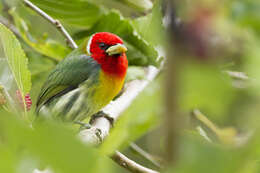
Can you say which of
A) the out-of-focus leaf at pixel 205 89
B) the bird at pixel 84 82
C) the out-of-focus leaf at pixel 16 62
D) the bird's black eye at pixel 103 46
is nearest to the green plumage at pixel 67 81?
the bird at pixel 84 82

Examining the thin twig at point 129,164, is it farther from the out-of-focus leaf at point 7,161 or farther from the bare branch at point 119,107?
the out-of-focus leaf at point 7,161

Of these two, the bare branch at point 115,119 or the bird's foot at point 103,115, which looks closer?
the bare branch at point 115,119

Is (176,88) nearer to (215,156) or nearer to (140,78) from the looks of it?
(215,156)

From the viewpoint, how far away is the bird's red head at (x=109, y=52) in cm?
175

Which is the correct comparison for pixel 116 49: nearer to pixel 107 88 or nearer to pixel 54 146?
pixel 107 88

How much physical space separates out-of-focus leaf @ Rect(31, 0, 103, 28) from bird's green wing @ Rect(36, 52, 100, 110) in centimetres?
16

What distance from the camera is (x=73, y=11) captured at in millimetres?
1630

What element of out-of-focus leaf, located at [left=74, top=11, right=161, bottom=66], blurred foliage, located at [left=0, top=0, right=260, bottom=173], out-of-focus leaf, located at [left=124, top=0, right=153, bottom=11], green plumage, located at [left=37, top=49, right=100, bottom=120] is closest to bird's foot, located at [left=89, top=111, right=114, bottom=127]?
green plumage, located at [left=37, top=49, right=100, bottom=120]

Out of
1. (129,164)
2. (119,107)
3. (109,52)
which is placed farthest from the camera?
(109,52)

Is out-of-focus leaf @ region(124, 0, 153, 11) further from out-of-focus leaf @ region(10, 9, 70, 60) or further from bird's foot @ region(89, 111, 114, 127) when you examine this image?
bird's foot @ region(89, 111, 114, 127)

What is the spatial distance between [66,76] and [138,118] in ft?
5.05

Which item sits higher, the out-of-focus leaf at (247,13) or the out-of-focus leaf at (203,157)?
the out-of-focus leaf at (247,13)

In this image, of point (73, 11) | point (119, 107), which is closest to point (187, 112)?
point (119, 107)

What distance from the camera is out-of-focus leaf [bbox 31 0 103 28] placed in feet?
4.88
